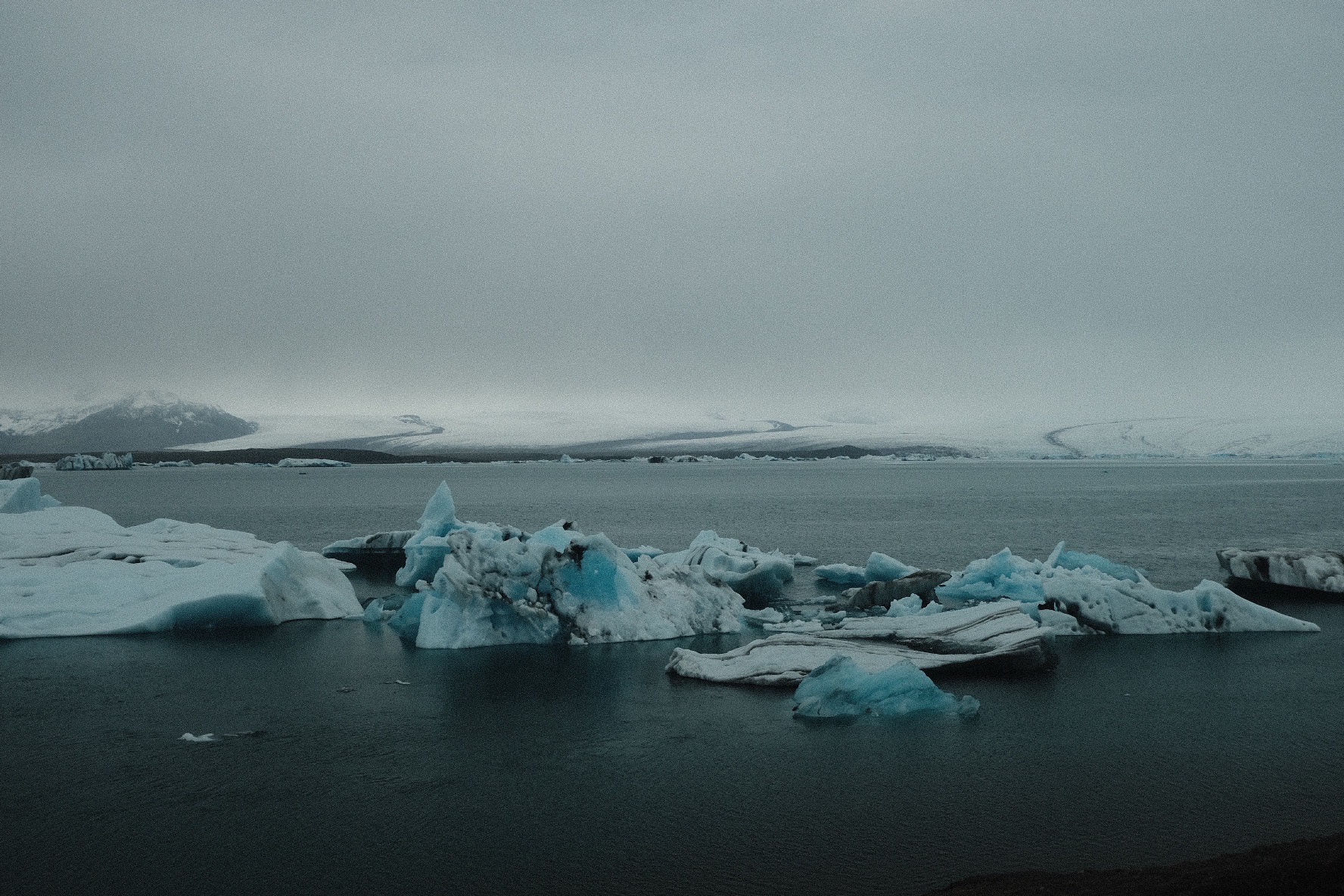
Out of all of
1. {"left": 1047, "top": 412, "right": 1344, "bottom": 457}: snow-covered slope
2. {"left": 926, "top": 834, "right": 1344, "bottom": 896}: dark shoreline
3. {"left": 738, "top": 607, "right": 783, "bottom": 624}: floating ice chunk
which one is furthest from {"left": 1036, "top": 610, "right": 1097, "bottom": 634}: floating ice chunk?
{"left": 1047, "top": 412, "right": 1344, "bottom": 457}: snow-covered slope

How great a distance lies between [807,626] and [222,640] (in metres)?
7.51

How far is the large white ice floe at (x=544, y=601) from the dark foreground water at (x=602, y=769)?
0.41m

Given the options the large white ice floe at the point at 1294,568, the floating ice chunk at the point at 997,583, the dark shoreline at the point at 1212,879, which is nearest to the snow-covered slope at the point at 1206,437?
the large white ice floe at the point at 1294,568

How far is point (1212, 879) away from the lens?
4078 mm

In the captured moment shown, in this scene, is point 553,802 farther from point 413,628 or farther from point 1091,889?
point 413,628

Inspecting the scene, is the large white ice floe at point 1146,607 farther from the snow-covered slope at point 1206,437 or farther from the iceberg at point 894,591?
the snow-covered slope at point 1206,437

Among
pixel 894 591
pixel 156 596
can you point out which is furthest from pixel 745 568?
pixel 156 596

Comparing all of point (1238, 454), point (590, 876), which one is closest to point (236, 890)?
point (590, 876)

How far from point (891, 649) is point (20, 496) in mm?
17364

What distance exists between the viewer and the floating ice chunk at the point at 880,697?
341 inches

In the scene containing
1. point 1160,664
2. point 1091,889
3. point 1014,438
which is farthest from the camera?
point 1014,438

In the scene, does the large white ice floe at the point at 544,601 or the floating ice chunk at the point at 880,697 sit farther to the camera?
the large white ice floe at the point at 544,601

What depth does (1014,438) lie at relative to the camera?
11294 cm

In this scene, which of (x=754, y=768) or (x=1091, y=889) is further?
(x=754, y=768)
